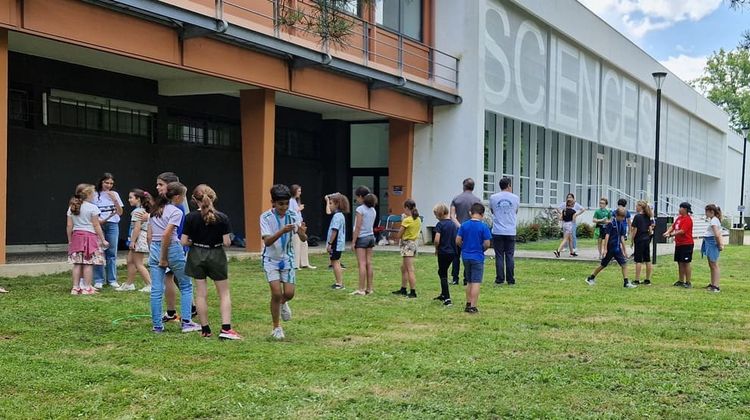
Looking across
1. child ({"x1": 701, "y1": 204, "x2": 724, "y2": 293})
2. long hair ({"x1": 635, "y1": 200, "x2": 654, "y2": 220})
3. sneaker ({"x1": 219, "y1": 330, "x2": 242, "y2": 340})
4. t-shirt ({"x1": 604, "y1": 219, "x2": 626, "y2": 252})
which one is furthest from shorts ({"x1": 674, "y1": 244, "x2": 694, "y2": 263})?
sneaker ({"x1": 219, "y1": 330, "x2": 242, "y2": 340})

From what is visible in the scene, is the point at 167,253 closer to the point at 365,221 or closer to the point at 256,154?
the point at 365,221

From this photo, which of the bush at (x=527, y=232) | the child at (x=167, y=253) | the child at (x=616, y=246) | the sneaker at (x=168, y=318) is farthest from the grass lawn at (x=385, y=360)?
the bush at (x=527, y=232)

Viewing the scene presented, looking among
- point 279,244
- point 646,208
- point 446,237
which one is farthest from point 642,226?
point 279,244

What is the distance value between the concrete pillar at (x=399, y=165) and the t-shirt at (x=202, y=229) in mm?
16737

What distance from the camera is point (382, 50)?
21.6 meters

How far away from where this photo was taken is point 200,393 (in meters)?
5.38

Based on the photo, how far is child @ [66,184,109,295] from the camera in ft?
33.8

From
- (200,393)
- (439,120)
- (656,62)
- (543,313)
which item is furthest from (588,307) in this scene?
(656,62)

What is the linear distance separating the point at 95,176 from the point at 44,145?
59.0 inches

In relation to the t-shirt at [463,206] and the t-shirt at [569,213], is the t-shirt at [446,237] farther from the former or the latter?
the t-shirt at [569,213]

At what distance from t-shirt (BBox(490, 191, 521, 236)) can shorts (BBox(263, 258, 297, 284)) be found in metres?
6.40

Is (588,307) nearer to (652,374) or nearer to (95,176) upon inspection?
(652,374)

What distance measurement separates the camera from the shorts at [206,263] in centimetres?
→ 707

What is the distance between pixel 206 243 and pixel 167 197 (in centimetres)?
75
